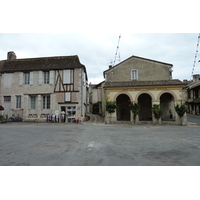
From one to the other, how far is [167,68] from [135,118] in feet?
23.5

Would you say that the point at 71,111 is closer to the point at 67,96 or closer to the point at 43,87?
the point at 67,96

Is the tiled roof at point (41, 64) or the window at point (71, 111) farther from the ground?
the tiled roof at point (41, 64)

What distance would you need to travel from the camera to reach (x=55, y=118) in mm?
16031

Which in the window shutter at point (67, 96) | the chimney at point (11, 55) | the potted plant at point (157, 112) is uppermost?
the chimney at point (11, 55)

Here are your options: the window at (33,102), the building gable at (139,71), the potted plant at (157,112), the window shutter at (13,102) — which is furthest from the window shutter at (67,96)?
the potted plant at (157,112)

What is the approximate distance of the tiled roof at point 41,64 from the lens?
1686 cm

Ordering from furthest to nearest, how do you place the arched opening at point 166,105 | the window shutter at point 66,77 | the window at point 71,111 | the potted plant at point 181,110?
the arched opening at point 166,105 < the window shutter at point 66,77 < the window at point 71,111 < the potted plant at point 181,110

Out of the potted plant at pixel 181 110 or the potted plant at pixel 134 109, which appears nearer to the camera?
the potted plant at pixel 181 110

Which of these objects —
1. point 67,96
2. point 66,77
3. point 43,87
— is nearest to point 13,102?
point 43,87

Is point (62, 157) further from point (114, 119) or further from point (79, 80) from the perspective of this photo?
point (79, 80)

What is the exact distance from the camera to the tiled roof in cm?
1686

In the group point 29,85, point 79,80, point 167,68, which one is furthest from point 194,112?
point 29,85

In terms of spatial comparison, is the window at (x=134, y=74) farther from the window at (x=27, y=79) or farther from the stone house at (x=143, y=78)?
the window at (x=27, y=79)

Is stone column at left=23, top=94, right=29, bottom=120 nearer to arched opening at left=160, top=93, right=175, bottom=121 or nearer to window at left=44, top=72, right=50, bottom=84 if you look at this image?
window at left=44, top=72, right=50, bottom=84
